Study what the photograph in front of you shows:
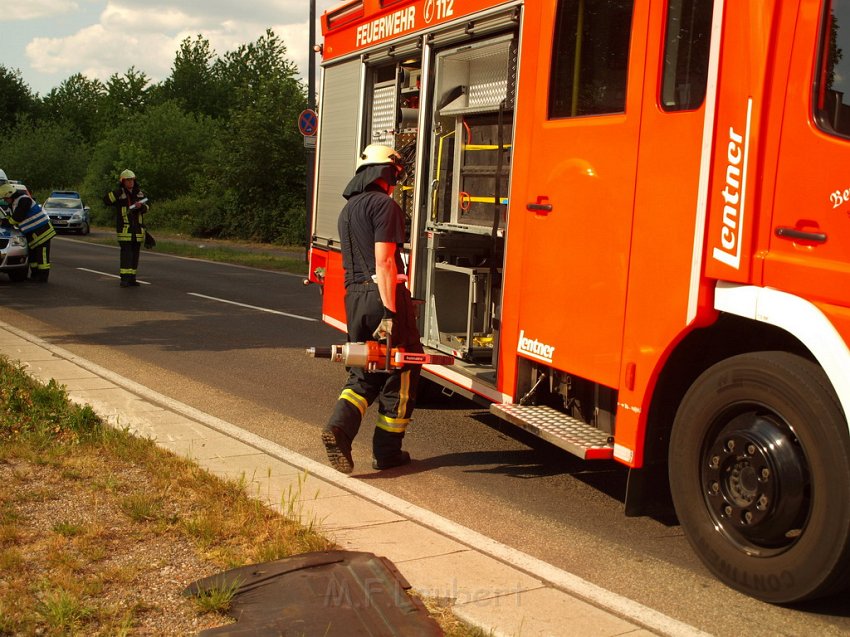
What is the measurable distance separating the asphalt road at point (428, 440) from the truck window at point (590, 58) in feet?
6.98

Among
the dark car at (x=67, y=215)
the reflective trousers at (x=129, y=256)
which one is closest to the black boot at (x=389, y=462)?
the reflective trousers at (x=129, y=256)

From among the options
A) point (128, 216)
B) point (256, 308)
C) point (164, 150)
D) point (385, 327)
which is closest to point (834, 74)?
point (385, 327)

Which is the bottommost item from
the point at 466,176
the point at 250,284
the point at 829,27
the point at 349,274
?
the point at 250,284

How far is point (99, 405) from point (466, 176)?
10.1 feet

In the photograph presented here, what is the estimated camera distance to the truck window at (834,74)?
380cm

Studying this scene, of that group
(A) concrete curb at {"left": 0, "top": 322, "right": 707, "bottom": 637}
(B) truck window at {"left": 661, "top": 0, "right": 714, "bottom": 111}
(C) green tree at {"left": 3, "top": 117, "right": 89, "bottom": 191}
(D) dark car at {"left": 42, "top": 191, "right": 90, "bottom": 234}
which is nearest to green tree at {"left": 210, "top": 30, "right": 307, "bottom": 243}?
(D) dark car at {"left": 42, "top": 191, "right": 90, "bottom": 234}

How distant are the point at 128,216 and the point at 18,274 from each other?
7.79 feet

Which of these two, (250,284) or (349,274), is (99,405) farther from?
(250,284)

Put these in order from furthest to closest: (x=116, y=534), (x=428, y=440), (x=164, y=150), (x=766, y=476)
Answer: (x=164, y=150), (x=428, y=440), (x=116, y=534), (x=766, y=476)

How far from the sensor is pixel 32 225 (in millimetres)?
17359

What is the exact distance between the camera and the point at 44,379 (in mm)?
8109

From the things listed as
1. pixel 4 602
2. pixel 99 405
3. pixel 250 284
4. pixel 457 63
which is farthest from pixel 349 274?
→ pixel 250 284

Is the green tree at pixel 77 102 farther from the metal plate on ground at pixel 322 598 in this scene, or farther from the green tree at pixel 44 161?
the metal plate on ground at pixel 322 598

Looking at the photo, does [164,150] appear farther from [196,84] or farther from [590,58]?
[590,58]
